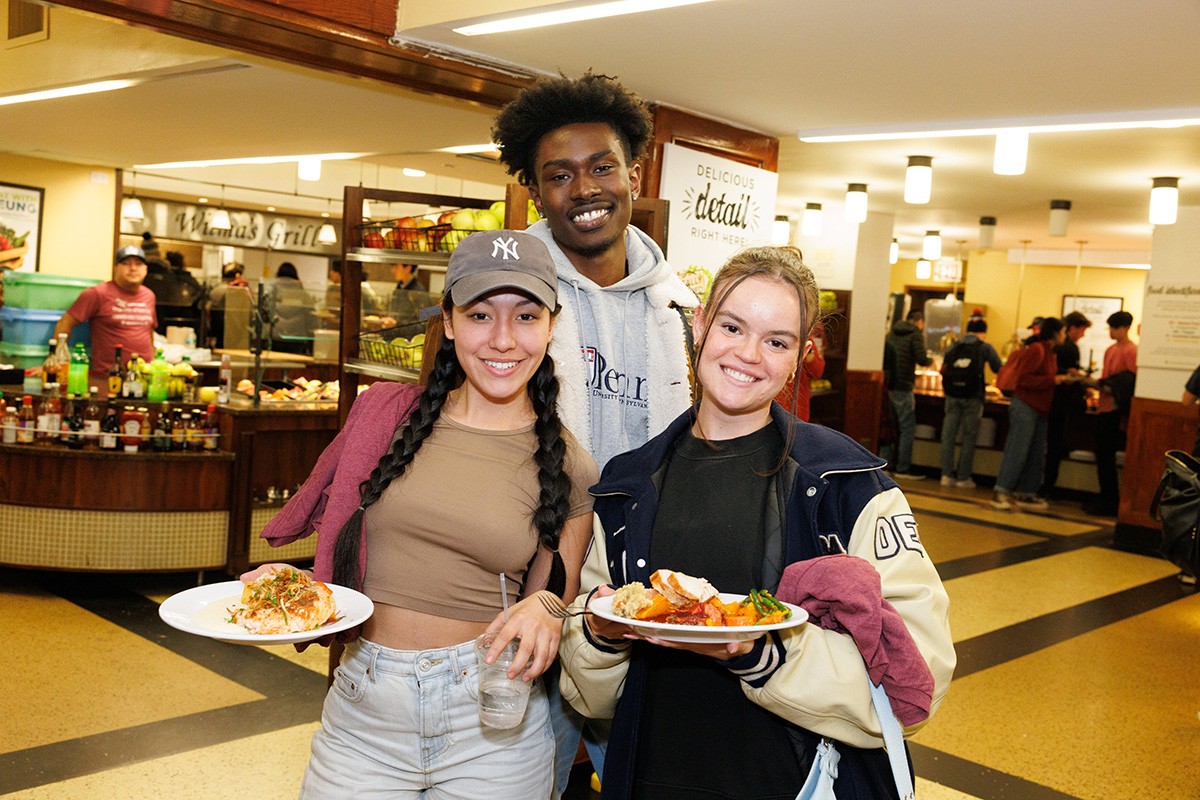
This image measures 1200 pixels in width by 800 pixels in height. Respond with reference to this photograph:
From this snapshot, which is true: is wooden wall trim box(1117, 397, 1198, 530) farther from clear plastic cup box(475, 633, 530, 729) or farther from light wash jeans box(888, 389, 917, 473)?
clear plastic cup box(475, 633, 530, 729)

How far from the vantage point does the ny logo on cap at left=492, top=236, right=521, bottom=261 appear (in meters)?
1.93

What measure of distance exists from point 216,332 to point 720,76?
9826 millimetres

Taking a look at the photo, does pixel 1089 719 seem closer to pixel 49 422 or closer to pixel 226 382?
pixel 226 382

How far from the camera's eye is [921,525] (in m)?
8.95

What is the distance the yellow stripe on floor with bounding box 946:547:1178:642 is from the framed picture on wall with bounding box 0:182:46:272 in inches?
366

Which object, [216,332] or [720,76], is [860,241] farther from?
[216,332]

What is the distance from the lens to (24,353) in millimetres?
8812

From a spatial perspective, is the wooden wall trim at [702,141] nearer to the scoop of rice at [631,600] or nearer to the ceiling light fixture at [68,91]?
the ceiling light fixture at [68,91]

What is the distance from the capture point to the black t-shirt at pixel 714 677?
5.77 feet

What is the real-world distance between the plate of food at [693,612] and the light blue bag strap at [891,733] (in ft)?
0.62

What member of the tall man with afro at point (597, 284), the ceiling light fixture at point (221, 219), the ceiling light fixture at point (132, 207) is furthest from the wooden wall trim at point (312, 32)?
the ceiling light fixture at point (221, 219)

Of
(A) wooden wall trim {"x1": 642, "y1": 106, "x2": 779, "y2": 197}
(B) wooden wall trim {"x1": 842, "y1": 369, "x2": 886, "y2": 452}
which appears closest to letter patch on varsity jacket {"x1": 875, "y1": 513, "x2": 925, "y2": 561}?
(A) wooden wall trim {"x1": 642, "y1": 106, "x2": 779, "y2": 197}

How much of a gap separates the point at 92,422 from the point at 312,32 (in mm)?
2677

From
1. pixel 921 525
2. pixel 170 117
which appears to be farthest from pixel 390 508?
pixel 921 525
